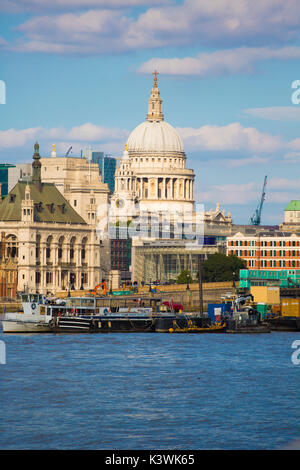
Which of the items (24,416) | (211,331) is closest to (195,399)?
(24,416)

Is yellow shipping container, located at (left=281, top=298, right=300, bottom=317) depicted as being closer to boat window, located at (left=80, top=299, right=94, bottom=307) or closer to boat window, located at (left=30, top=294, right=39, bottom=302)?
boat window, located at (left=80, top=299, right=94, bottom=307)

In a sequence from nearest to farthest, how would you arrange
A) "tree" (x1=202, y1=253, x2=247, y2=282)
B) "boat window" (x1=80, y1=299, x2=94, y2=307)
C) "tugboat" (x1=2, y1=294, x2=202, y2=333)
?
"tugboat" (x1=2, y1=294, x2=202, y2=333), "boat window" (x1=80, y1=299, x2=94, y2=307), "tree" (x1=202, y1=253, x2=247, y2=282)

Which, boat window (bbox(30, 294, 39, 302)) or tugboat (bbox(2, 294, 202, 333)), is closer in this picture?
tugboat (bbox(2, 294, 202, 333))

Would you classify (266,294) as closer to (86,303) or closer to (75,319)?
(86,303)

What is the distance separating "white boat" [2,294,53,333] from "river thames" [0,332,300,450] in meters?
15.4

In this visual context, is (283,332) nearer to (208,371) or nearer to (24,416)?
(208,371)

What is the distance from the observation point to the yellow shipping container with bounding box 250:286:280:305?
517ft

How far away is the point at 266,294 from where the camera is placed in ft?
523

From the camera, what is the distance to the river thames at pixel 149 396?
5844cm

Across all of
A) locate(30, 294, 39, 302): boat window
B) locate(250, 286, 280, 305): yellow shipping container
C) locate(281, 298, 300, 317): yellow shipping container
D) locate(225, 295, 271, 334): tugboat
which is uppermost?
locate(250, 286, 280, 305): yellow shipping container

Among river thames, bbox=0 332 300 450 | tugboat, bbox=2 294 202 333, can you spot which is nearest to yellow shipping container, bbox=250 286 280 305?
tugboat, bbox=2 294 202 333

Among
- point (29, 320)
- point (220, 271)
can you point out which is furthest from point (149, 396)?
point (220, 271)

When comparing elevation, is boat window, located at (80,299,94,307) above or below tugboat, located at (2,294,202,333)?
above

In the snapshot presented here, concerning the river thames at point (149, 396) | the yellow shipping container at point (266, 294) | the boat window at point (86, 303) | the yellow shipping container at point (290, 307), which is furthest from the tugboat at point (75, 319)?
the yellow shipping container at point (266, 294)
